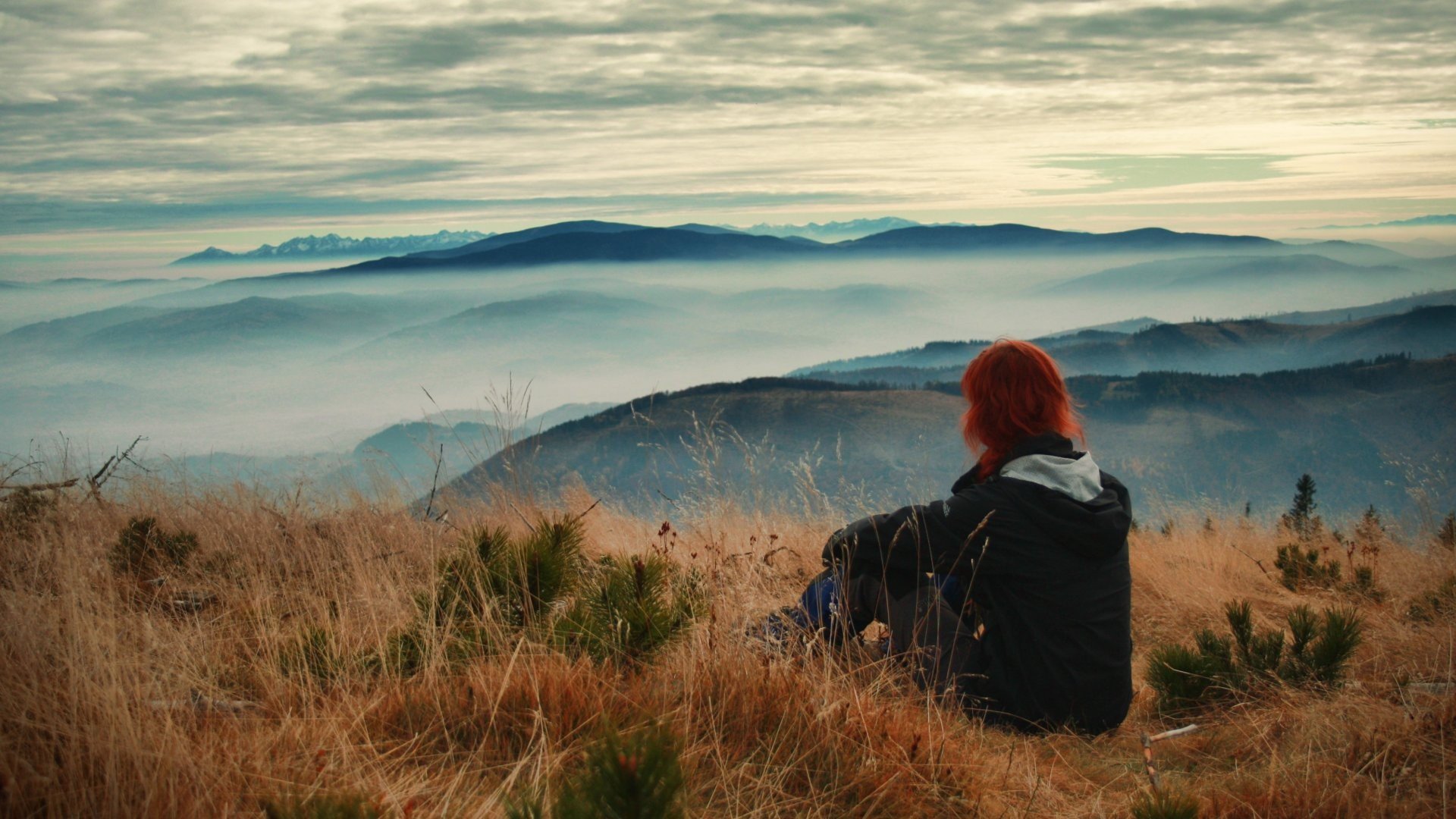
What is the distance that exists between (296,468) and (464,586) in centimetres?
447

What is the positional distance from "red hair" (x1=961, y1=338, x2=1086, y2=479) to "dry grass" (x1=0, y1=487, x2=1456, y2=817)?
2.90 ft

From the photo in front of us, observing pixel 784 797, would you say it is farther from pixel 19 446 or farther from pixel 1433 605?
pixel 19 446

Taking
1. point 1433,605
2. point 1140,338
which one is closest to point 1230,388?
point 1140,338

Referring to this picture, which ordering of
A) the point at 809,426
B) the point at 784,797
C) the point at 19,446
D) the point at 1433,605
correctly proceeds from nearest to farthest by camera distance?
1. the point at 784,797
2. the point at 1433,605
3. the point at 19,446
4. the point at 809,426

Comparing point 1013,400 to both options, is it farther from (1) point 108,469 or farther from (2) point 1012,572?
(1) point 108,469

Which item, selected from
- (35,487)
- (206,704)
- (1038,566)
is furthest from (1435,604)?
(35,487)

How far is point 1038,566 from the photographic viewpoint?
3.00m

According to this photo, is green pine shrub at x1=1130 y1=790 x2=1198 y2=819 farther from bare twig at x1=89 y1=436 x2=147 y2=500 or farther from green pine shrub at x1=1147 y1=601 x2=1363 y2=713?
bare twig at x1=89 y1=436 x2=147 y2=500

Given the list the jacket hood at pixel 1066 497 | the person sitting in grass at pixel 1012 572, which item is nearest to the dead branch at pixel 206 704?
the person sitting in grass at pixel 1012 572

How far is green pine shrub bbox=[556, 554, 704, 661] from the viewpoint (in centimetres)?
272

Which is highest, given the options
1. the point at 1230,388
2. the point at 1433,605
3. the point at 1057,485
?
the point at 1057,485

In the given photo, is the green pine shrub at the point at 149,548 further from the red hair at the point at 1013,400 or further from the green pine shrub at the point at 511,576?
the red hair at the point at 1013,400

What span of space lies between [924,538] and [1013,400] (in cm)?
57

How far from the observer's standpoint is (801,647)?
285cm
